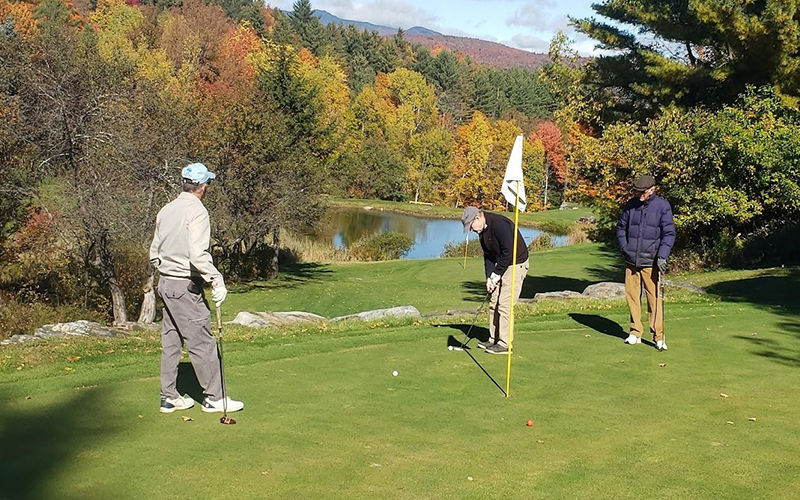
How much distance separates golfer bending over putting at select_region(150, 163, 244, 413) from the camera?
263 inches

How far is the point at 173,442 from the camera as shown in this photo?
239 inches

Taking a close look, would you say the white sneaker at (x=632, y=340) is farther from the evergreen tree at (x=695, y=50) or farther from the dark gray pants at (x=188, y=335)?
the evergreen tree at (x=695, y=50)

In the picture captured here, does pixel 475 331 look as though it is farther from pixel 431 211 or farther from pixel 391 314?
pixel 431 211

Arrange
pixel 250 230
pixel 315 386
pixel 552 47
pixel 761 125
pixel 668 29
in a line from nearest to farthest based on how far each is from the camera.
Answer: pixel 315 386 < pixel 761 125 < pixel 668 29 < pixel 552 47 < pixel 250 230

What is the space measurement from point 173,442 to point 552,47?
2542 centimetres

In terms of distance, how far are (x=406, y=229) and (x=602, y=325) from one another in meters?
50.1

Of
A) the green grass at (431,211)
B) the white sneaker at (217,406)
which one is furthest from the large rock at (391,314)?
the green grass at (431,211)

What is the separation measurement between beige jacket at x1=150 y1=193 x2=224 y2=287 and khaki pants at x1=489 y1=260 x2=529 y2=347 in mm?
4200

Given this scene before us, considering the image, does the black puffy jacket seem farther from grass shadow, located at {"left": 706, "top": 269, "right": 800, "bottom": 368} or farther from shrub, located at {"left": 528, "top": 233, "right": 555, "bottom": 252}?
shrub, located at {"left": 528, "top": 233, "right": 555, "bottom": 252}

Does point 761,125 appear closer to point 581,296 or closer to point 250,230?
point 581,296

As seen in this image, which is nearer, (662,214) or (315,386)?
(315,386)

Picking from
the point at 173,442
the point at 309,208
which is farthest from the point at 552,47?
the point at 173,442

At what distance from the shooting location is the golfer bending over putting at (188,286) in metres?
6.69

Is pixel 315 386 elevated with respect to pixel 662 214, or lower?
lower
